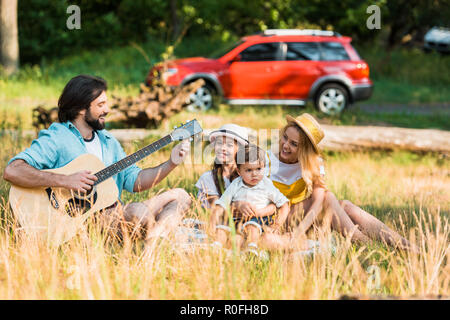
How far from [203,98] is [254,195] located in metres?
8.72

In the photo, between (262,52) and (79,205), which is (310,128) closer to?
(79,205)

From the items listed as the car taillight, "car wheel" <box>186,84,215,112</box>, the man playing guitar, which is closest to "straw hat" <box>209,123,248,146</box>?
the man playing guitar

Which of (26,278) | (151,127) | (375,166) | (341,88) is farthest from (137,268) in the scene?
(341,88)

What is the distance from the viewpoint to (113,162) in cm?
461

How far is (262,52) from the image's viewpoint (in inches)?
535

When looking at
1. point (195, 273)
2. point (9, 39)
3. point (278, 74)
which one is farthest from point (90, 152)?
point (9, 39)

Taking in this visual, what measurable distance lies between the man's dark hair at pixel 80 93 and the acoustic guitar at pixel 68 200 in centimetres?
36

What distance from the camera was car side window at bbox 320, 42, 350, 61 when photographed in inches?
534

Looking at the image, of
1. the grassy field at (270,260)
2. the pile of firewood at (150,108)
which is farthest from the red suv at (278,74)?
the pile of firewood at (150,108)

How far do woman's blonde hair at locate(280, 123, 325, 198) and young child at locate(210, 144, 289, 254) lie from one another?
237 millimetres

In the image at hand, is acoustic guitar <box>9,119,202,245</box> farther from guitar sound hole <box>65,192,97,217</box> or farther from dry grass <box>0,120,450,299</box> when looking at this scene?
dry grass <box>0,120,450,299</box>

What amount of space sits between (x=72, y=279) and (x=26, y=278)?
0.29 m

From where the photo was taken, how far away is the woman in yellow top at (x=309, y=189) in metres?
4.45

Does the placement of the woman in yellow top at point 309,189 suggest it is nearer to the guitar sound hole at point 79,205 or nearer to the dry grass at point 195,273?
the dry grass at point 195,273
